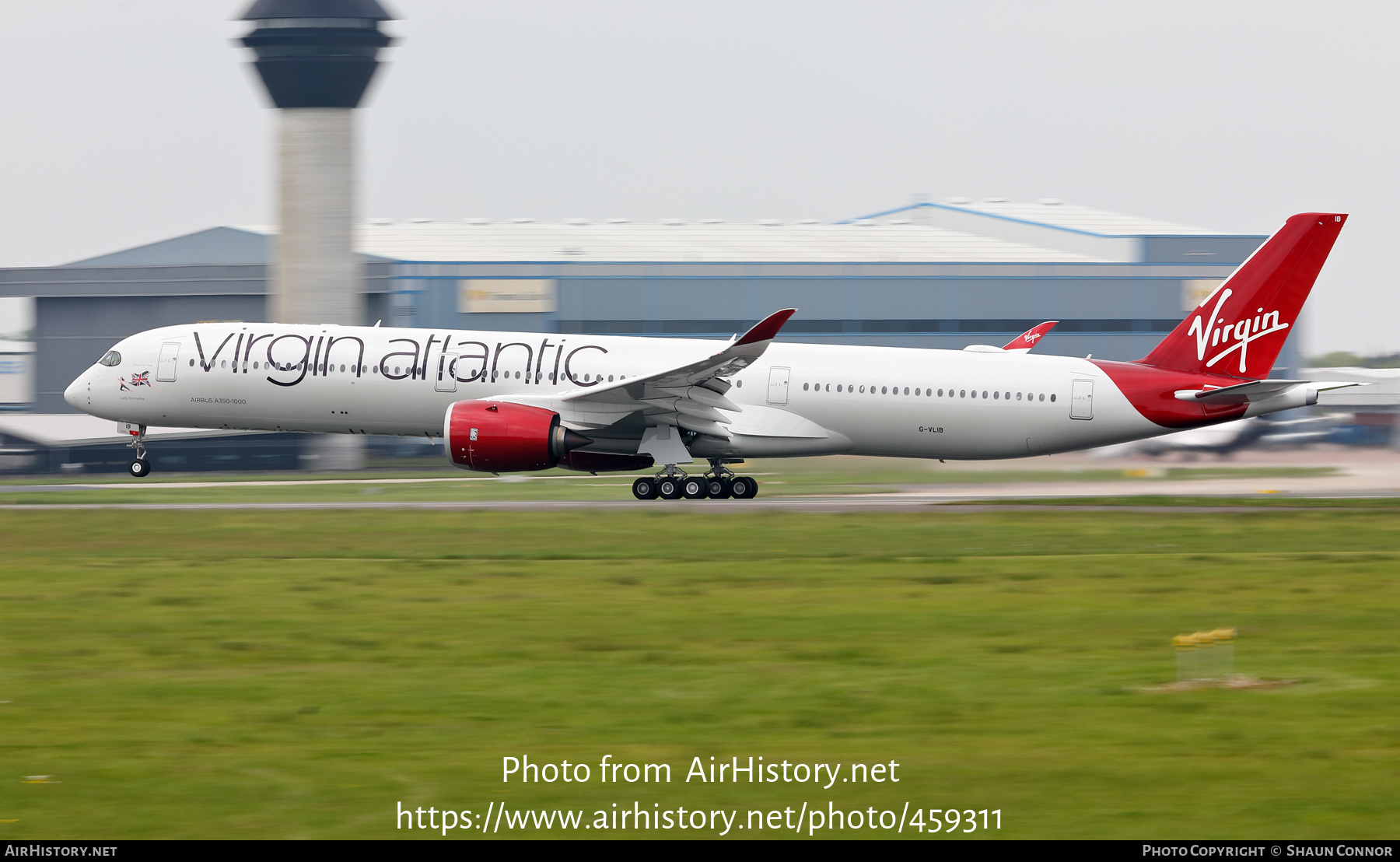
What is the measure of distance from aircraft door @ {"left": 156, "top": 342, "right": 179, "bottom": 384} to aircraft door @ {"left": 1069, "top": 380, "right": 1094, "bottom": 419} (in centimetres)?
2076

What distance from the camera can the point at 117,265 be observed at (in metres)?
76.9

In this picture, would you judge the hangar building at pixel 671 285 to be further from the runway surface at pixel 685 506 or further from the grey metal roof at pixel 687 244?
the runway surface at pixel 685 506

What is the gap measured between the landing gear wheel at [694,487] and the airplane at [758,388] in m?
0.04

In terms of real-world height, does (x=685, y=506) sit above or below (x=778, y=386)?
below

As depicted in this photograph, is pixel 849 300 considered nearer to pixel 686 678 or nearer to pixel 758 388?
pixel 758 388

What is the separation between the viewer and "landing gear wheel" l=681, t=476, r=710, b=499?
110 feet

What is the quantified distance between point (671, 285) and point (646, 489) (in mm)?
40827

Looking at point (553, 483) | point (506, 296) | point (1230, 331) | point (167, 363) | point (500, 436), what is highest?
point (506, 296)

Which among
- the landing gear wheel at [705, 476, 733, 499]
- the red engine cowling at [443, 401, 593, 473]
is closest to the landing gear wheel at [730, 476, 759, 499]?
the landing gear wheel at [705, 476, 733, 499]

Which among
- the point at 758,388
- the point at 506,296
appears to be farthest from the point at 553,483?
the point at 506,296

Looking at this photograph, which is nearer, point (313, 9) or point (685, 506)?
point (685, 506)

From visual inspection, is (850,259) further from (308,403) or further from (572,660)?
(572,660)

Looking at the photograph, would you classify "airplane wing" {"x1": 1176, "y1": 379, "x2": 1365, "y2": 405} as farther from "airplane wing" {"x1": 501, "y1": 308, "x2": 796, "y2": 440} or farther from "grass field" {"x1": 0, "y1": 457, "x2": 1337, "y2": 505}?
"airplane wing" {"x1": 501, "y1": 308, "x2": 796, "y2": 440}

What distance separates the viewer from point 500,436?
3106 cm
